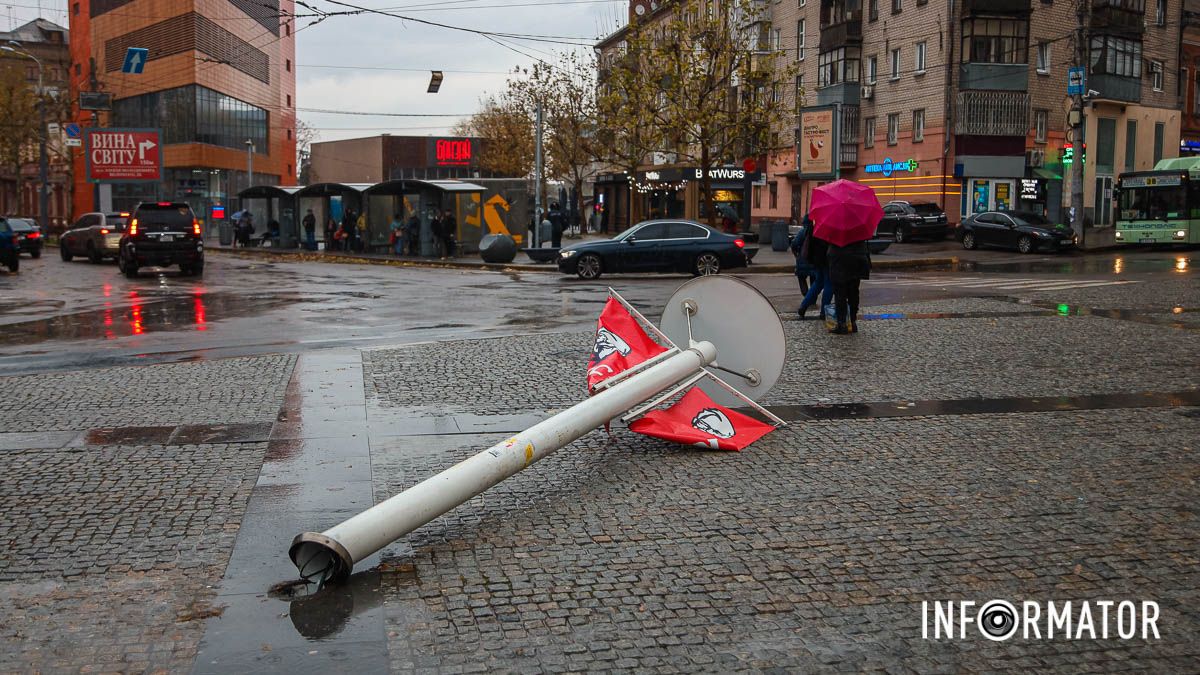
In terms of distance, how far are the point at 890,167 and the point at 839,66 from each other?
5.92 meters

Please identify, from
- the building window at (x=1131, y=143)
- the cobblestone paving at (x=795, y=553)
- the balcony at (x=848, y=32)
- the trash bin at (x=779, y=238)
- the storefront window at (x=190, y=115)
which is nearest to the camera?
Result: the cobblestone paving at (x=795, y=553)

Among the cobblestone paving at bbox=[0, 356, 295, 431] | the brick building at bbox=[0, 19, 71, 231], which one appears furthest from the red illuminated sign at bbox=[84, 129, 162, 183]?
the cobblestone paving at bbox=[0, 356, 295, 431]

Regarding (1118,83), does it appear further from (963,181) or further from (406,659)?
(406,659)

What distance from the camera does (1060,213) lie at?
46.9m

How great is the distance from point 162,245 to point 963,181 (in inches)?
1269

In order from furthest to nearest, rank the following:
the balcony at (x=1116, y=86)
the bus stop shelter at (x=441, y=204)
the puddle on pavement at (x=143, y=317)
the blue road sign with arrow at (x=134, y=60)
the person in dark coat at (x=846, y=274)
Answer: the balcony at (x=1116, y=86), the blue road sign with arrow at (x=134, y=60), the bus stop shelter at (x=441, y=204), the puddle on pavement at (x=143, y=317), the person in dark coat at (x=846, y=274)

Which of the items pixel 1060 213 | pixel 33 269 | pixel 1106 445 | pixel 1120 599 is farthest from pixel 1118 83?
pixel 1120 599

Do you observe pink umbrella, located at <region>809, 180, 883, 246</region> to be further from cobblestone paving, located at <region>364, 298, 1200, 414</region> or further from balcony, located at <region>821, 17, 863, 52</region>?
balcony, located at <region>821, 17, 863, 52</region>

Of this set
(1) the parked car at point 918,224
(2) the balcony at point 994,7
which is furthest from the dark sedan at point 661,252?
(2) the balcony at point 994,7

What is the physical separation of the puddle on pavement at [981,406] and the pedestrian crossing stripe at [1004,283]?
13063mm

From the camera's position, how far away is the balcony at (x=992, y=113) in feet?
150

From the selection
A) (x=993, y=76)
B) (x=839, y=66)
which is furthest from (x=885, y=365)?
(x=839, y=66)

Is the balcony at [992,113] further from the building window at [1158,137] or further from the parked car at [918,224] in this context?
the building window at [1158,137]

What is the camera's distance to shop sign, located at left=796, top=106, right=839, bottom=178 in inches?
1468
